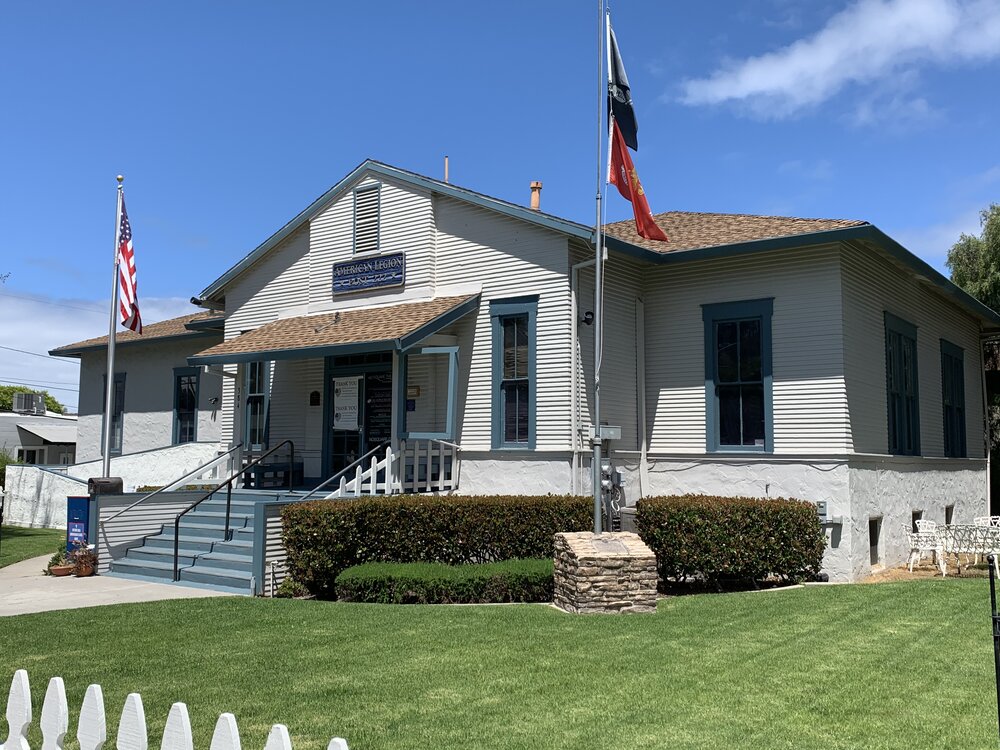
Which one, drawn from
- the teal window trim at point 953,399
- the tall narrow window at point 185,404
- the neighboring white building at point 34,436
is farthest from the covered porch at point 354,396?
the neighboring white building at point 34,436

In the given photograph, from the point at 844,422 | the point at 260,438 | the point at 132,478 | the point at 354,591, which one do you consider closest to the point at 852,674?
the point at 354,591

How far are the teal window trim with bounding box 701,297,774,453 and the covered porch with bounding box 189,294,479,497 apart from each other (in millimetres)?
4001

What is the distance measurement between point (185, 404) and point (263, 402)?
7085 millimetres

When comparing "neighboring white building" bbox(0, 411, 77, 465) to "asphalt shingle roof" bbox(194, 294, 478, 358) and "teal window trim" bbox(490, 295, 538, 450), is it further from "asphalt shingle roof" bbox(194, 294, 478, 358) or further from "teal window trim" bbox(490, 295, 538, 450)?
"teal window trim" bbox(490, 295, 538, 450)

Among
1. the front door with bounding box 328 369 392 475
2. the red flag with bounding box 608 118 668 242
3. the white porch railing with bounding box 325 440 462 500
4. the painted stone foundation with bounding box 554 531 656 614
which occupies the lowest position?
the painted stone foundation with bounding box 554 531 656 614

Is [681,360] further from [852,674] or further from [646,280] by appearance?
[852,674]

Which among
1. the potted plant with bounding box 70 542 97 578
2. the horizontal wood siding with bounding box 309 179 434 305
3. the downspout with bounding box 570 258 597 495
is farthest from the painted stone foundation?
the potted plant with bounding box 70 542 97 578

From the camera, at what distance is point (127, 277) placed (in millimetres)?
19016

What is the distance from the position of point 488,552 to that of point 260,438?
756 cm

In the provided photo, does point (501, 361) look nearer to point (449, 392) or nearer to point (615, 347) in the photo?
point (449, 392)

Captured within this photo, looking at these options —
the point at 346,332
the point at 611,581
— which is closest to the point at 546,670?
the point at 611,581

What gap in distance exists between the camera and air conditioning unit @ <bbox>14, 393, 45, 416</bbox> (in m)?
46.7

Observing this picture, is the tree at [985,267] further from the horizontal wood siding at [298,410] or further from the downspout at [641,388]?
the horizontal wood siding at [298,410]

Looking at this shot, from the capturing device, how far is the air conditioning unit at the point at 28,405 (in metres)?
46.7
